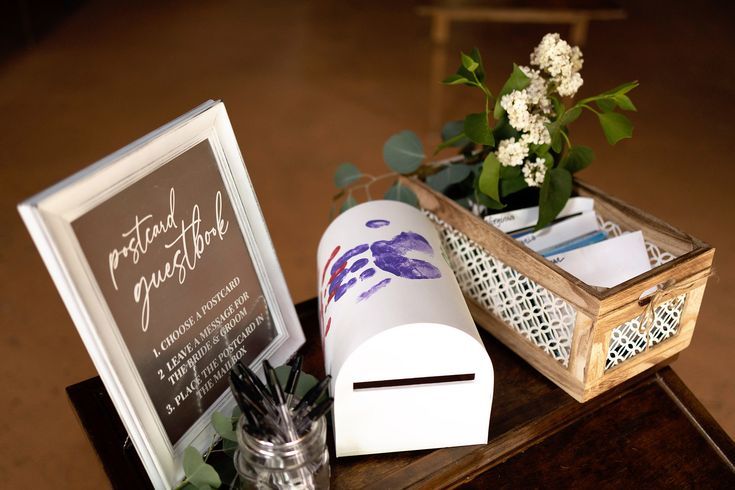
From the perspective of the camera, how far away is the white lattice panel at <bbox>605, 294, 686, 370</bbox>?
0.88m

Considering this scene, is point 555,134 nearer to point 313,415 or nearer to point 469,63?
point 469,63

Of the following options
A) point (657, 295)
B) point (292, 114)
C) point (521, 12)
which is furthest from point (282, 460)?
point (292, 114)

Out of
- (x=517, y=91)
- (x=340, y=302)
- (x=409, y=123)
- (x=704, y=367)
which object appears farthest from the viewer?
(x=409, y=123)

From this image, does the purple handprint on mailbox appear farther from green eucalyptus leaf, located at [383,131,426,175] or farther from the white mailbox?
green eucalyptus leaf, located at [383,131,426,175]

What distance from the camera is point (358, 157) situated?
2.81 m

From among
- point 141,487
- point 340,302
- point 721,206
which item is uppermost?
point 340,302

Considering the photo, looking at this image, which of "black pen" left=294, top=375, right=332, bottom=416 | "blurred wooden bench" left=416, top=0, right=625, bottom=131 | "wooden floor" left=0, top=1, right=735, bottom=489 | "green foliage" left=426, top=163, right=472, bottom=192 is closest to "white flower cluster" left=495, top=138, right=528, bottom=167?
"green foliage" left=426, top=163, right=472, bottom=192

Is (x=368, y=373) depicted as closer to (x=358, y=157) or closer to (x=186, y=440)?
(x=186, y=440)

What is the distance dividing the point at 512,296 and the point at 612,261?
0.13 meters

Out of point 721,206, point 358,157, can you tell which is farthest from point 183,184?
point 721,206

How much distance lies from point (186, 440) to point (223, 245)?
208 millimetres

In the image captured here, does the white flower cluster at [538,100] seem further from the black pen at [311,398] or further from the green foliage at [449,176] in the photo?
the black pen at [311,398]

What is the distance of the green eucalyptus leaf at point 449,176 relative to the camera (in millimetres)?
1066

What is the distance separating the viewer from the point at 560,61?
0.93 meters
